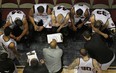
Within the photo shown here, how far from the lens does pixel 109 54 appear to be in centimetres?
552

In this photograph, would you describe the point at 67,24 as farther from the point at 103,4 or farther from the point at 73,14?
the point at 103,4

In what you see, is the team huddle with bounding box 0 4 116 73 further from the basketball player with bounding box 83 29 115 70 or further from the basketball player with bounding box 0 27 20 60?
the basketball player with bounding box 83 29 115 70

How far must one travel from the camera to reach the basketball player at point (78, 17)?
22.0ft

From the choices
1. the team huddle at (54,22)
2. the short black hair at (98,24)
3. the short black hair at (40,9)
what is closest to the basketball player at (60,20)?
the team huddle at (54,22)

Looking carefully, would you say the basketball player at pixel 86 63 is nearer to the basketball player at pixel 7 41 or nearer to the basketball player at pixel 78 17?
the basketball player at pixel 7 41

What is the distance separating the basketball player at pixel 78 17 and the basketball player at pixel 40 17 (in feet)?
1.67

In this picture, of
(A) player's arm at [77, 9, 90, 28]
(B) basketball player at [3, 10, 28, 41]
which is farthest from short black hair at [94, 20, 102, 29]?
(B) basketball player at [3, 10, 28, 41]

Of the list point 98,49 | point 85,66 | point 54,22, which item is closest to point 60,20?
point 54,22

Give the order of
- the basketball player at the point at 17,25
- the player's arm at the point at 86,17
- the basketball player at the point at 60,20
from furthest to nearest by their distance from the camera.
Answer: the player's arm at the point at 86,17, the basketball player at the point at 60,20, the basketball player at the point at 17,25

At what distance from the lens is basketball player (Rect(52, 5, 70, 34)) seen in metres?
6.61

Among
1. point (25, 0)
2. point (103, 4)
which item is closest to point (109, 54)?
point (103, 4)

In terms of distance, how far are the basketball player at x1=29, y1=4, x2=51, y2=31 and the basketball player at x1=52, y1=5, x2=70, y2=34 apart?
0.16 m

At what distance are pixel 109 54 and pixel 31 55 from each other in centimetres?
135

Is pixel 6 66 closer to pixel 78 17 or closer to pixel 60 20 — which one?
pixel 60 20
